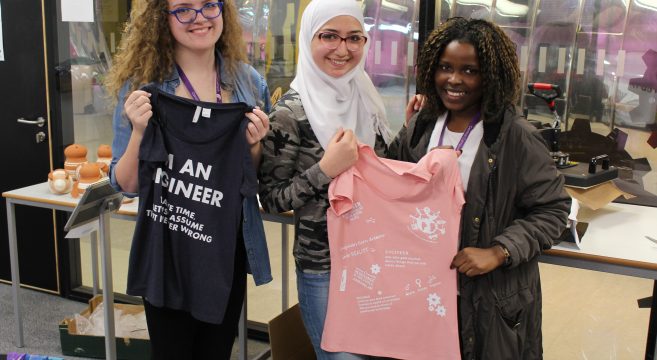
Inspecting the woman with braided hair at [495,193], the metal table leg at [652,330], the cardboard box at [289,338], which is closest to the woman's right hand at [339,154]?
the woman with braided hair at [495,193]

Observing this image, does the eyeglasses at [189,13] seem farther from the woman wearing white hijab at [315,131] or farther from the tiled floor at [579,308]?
the tiled floor at [579,308]

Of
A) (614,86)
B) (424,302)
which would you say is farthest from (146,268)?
(614,86)

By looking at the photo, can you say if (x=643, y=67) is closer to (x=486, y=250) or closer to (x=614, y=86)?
(x=614, y=86)

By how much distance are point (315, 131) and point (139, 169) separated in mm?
476

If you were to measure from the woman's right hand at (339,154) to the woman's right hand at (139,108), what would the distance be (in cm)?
46

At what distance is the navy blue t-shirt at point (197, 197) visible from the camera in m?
1.65

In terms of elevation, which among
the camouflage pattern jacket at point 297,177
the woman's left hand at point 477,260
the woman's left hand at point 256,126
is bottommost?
the woman's left hand at point 477,260

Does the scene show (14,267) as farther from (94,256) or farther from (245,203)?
(245,203)

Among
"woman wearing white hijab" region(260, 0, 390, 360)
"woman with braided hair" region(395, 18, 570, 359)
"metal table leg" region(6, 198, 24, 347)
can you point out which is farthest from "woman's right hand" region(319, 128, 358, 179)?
"metal table leg" region(6, 198, 24, 347)

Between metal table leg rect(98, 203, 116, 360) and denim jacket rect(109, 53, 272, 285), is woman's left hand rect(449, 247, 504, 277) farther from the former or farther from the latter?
metal table leg rect(98, 203, 116, 360)

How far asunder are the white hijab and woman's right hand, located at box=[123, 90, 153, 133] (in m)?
0.39

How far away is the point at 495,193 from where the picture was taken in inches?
62.7

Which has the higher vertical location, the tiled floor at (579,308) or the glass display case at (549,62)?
the glass display case at (549,62)

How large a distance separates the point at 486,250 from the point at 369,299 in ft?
1.14
